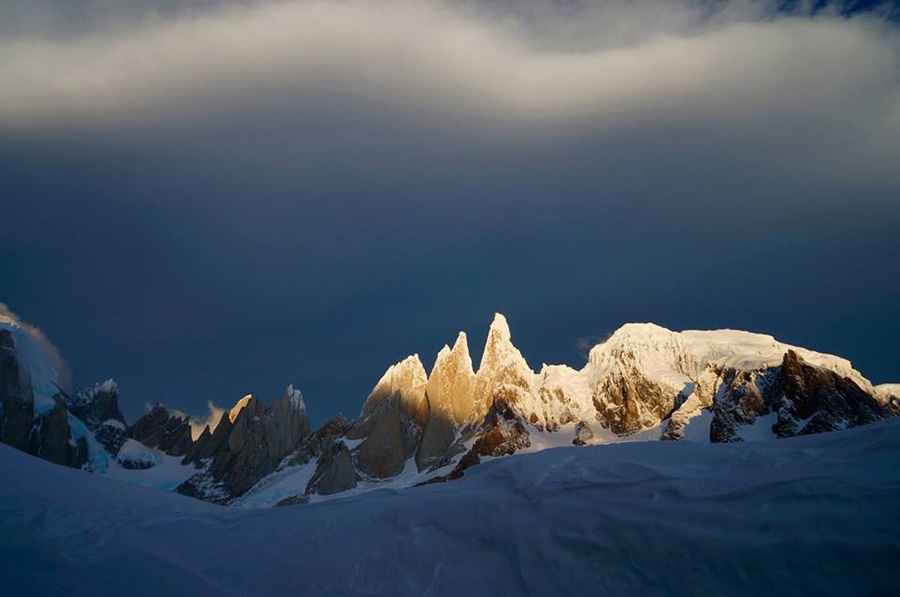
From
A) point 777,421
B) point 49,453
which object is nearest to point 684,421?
point 777,421

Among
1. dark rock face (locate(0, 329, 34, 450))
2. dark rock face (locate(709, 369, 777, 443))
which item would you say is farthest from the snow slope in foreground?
dark rock face (locate(0, 329, 34, 450))

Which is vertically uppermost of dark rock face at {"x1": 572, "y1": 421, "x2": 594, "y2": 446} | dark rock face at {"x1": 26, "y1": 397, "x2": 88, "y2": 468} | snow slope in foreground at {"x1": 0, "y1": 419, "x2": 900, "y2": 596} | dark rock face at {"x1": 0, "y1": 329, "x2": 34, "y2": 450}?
snow slope in foreground at {"x1": 0, "y1": 419, "x2": 900, "y2": 596}

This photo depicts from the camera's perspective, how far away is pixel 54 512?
36.1 ft

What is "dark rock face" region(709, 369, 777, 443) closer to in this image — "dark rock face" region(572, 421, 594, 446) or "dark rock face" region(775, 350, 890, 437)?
"dark rock face" region(775, 350, 890, 437)

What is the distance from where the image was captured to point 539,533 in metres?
9.31

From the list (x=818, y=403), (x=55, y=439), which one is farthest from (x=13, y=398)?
(x=818, y=403)

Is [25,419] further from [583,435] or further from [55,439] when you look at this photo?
[583,435]

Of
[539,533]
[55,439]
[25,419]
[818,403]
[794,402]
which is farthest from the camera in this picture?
[55,439]

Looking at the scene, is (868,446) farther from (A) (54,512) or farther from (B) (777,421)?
(B) (777,421)

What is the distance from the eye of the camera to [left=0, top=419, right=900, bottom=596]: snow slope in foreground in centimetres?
762

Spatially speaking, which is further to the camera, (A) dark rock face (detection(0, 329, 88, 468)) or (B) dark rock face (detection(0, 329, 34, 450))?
(A) dark rock face (detection(0, 329, 88, 468))

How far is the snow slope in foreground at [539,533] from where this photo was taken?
25.0ft

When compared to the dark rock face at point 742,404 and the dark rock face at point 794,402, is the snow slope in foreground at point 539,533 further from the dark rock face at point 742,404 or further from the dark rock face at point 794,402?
the dark rock face at point 742,404

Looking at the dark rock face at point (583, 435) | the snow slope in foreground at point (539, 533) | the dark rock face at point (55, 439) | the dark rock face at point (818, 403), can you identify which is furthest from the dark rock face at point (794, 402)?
the dark rock face at point (55, 439)
